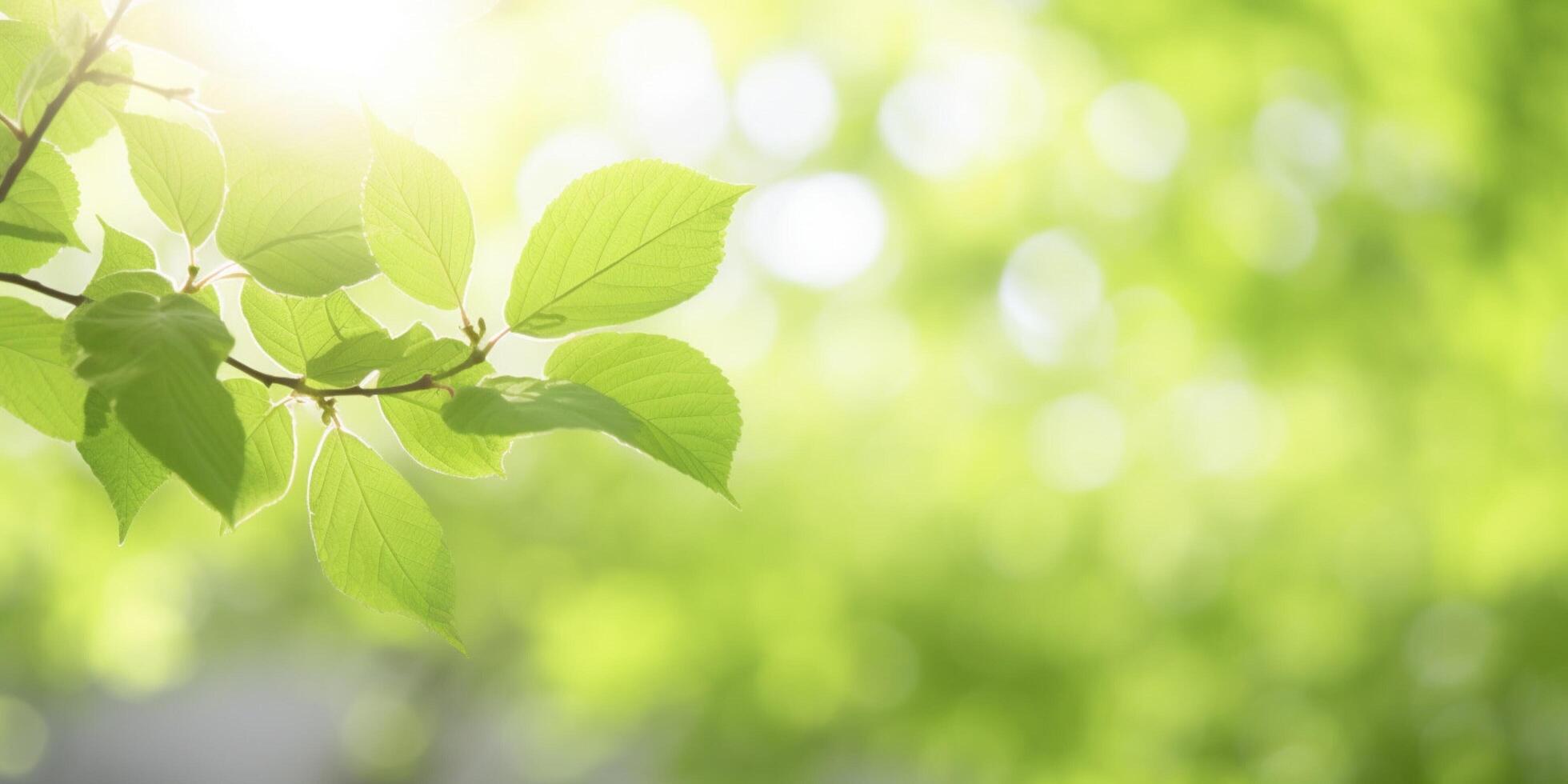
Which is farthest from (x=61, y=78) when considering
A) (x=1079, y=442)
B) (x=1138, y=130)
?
(x=1079, y=442)

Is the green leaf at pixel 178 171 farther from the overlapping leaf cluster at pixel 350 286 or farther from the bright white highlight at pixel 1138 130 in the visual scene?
the bright white highlight at pixel 1138 130

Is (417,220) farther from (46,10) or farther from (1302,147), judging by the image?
(1302,147)

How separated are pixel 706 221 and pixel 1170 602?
376cm

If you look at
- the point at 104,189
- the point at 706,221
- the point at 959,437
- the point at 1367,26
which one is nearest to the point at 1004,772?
the point at 959,437

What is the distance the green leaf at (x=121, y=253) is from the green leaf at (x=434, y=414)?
11 centimetres

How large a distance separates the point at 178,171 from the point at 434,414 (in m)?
0.12

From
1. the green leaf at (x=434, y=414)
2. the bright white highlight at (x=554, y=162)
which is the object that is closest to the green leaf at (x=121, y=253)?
the green leaf at (x=434, y=414)

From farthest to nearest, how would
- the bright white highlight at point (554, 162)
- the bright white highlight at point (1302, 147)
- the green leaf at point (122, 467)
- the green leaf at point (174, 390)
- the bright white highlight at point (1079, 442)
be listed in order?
1. the bright white highlight at point (1079, 442)
2. the bright white highlight at point (554, 162)
3. the bright white highlight at point (1302, 147)
4. the green leaf at point (122, 467)
5. the green leaf at point (174, 390)

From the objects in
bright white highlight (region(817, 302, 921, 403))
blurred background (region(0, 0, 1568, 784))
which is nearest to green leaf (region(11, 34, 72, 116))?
blurred background (region(0, 0, 1568, 784))

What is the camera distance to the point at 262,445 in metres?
0.40

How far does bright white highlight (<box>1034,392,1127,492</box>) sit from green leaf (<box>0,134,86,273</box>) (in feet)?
11.7

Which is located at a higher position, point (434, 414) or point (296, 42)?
point (296, 42)

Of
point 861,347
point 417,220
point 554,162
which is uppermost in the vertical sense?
point 417,220

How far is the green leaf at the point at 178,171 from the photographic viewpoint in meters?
0.37
